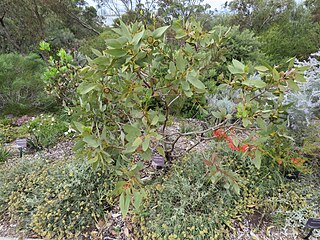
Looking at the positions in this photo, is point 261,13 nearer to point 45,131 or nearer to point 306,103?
point 306,103

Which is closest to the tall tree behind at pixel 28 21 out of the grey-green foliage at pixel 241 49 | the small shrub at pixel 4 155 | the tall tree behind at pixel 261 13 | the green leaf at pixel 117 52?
the small shrub at pixel 4 155

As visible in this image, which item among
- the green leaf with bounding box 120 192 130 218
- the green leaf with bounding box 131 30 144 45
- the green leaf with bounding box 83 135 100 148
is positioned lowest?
the green leaf with bounding box 120 192 130 218

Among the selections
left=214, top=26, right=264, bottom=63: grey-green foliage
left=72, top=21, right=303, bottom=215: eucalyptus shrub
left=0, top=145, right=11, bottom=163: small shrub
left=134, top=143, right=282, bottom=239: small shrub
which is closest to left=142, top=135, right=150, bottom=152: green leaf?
left=72, top=21, right=303, bottom=215: eucalyptus shrub

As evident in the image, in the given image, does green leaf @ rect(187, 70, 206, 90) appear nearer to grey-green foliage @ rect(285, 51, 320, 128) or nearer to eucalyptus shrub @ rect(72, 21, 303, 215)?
eucalyptus shrub @ rect(72, 21, 303, 215)

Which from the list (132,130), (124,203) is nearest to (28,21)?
(132,130)

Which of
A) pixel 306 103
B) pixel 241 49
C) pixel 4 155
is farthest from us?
pixel 241 49

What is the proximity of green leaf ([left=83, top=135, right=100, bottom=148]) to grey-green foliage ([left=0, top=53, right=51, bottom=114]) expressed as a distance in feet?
9.11

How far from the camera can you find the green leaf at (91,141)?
3.42 feet

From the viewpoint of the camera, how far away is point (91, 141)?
1.05 meters

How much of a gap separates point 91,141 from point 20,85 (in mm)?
2822

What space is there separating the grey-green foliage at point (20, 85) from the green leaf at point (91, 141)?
9.11ft

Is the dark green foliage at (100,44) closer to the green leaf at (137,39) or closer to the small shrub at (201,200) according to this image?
the small shrub at (201,200)

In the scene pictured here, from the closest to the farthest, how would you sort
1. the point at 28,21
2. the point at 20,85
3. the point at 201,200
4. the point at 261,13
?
the point at 201,200, the point at 20,85, the point at 28,21, the point at 261,13

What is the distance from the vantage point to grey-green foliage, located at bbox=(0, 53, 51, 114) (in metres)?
3.31
